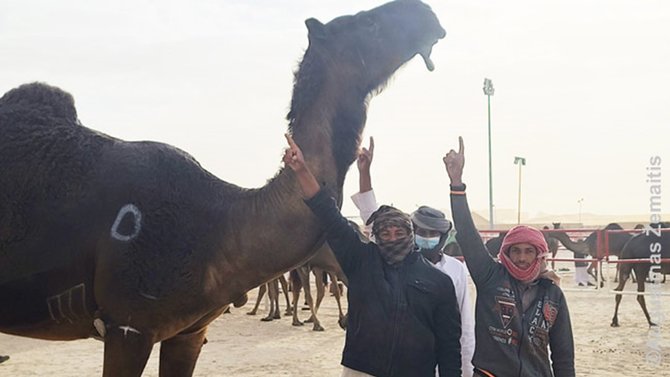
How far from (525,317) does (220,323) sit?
1323 cm

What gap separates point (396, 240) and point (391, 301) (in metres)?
0.29

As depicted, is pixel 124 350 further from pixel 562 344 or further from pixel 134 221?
pixel 562 344

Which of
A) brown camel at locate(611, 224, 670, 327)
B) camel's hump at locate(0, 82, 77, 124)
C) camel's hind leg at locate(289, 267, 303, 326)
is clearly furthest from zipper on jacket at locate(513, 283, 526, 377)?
brown camel at locate(611, 224, 670, 327)

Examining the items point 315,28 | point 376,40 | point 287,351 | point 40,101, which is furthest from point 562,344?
point 287,351

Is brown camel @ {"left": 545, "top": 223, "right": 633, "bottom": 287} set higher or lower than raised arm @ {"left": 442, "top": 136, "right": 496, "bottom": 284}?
higher

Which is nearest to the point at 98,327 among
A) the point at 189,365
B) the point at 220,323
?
the point at 189,365

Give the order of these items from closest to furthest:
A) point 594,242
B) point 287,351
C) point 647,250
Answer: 1. point 287,351
2. point 647,250
3. point 594,242

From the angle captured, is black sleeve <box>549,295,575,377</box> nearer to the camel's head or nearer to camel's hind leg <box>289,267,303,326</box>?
the camel's head

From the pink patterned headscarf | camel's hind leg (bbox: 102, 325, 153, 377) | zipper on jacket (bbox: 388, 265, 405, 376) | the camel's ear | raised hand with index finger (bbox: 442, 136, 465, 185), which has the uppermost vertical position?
the camel's ear

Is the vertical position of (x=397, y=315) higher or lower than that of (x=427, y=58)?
lower

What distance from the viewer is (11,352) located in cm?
1206

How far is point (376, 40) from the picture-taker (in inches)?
157

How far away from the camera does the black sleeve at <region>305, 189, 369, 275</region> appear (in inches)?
146

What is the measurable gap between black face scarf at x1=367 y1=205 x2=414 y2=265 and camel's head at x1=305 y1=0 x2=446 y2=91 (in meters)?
0.73
